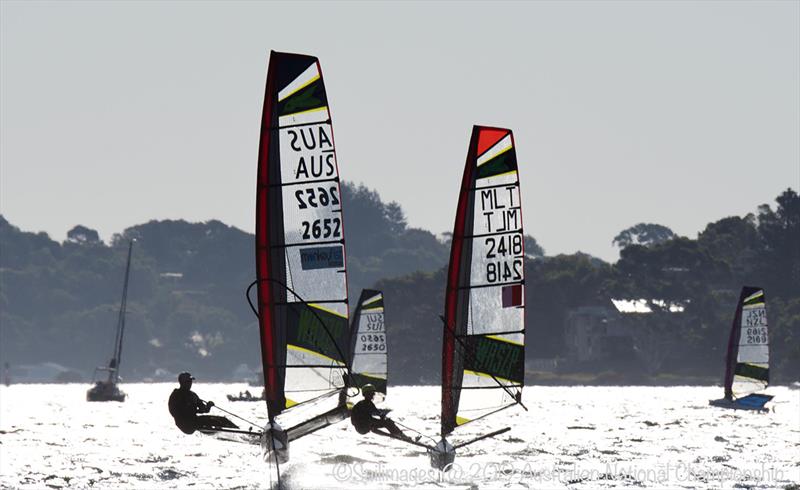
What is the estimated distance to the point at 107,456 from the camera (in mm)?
39750

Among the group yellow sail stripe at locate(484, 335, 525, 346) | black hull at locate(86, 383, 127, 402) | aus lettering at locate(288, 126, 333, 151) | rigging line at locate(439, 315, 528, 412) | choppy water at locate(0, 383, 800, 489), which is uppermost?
aus lettering at locate(288, 126, 333, 151)

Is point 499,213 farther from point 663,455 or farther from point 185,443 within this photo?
point 185,443

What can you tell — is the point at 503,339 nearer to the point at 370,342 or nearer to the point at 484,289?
the point at 484,289

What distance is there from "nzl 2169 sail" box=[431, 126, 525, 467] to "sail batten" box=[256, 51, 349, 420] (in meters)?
2.36

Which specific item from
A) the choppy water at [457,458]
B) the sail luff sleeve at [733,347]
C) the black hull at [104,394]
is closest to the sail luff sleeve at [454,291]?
the choppy water at [457,458]

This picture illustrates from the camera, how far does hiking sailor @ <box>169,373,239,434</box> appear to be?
69.3ft

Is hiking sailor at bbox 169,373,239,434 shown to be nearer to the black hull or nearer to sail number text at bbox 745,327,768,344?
sail number text at bbox 745,327,768,344

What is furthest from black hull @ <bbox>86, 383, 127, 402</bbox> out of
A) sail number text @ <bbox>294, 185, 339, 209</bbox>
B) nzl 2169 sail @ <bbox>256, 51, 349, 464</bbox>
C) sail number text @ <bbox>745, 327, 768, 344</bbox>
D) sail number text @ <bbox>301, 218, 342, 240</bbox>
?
sail number text @ <bbox>294, 185, 339, 209</bbox>

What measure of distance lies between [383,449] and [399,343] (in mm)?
111954

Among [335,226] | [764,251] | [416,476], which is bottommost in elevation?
[416,476]

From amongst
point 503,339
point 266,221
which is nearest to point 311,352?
point 266,221

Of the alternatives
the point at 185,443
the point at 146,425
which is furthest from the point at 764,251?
the point at 185,443

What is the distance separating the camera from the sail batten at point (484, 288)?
2359 centimetres

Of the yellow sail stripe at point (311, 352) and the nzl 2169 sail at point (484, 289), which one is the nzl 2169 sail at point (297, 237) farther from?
the nzl 2169 sail at point (484, 289)
